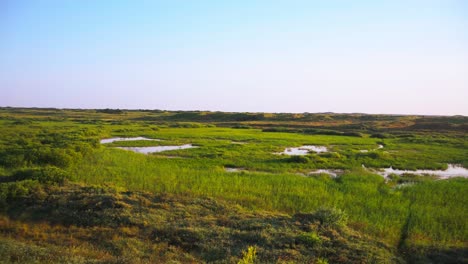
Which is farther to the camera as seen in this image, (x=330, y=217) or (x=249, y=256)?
(x=330, y=217)

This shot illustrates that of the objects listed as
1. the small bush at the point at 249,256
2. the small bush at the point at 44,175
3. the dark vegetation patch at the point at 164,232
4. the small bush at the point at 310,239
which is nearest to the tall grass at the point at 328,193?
the small bush at the point at 44,175

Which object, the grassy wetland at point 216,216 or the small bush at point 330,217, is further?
the small bush at point 330,217

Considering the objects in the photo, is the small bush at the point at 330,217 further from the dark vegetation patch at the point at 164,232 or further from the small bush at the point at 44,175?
the small bush at the point at 44,175

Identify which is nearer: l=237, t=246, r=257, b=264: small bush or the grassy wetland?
l=237, t=246, r=257, b=264: small bush

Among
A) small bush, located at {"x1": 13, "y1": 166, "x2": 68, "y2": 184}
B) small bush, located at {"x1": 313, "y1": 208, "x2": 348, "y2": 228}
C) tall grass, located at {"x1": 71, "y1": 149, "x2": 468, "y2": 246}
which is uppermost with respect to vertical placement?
small bush, located at {"x1": 13, "y1": 166, "x2": 68, "y2": 184}

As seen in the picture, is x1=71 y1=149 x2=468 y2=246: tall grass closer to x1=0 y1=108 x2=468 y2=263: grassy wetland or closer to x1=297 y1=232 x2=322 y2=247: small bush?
x1=0 y1=108 x2=468 y2=263: grassy wetland

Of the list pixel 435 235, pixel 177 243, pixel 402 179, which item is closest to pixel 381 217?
pixel 435 235

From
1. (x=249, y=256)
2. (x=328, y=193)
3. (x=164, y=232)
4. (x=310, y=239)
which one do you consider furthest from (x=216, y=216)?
(x=328, y=193)

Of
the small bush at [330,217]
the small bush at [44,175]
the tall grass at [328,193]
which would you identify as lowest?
the tall grass at [328,193]

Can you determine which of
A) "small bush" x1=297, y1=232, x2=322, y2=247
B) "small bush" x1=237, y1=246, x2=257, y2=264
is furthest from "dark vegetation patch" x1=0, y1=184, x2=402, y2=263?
"small bush" x1=237, y1=246, x2=257, y2=264

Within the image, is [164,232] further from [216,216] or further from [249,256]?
[249,256]

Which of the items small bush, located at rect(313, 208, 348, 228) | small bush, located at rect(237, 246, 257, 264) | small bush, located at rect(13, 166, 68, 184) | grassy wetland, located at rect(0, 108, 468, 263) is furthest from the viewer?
small bush, located at rect(13, 166, 68, 184)

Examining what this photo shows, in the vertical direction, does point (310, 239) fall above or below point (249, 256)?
below

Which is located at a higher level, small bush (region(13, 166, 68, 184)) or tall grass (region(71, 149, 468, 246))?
small bush (region(13, 166, 68, 184))
